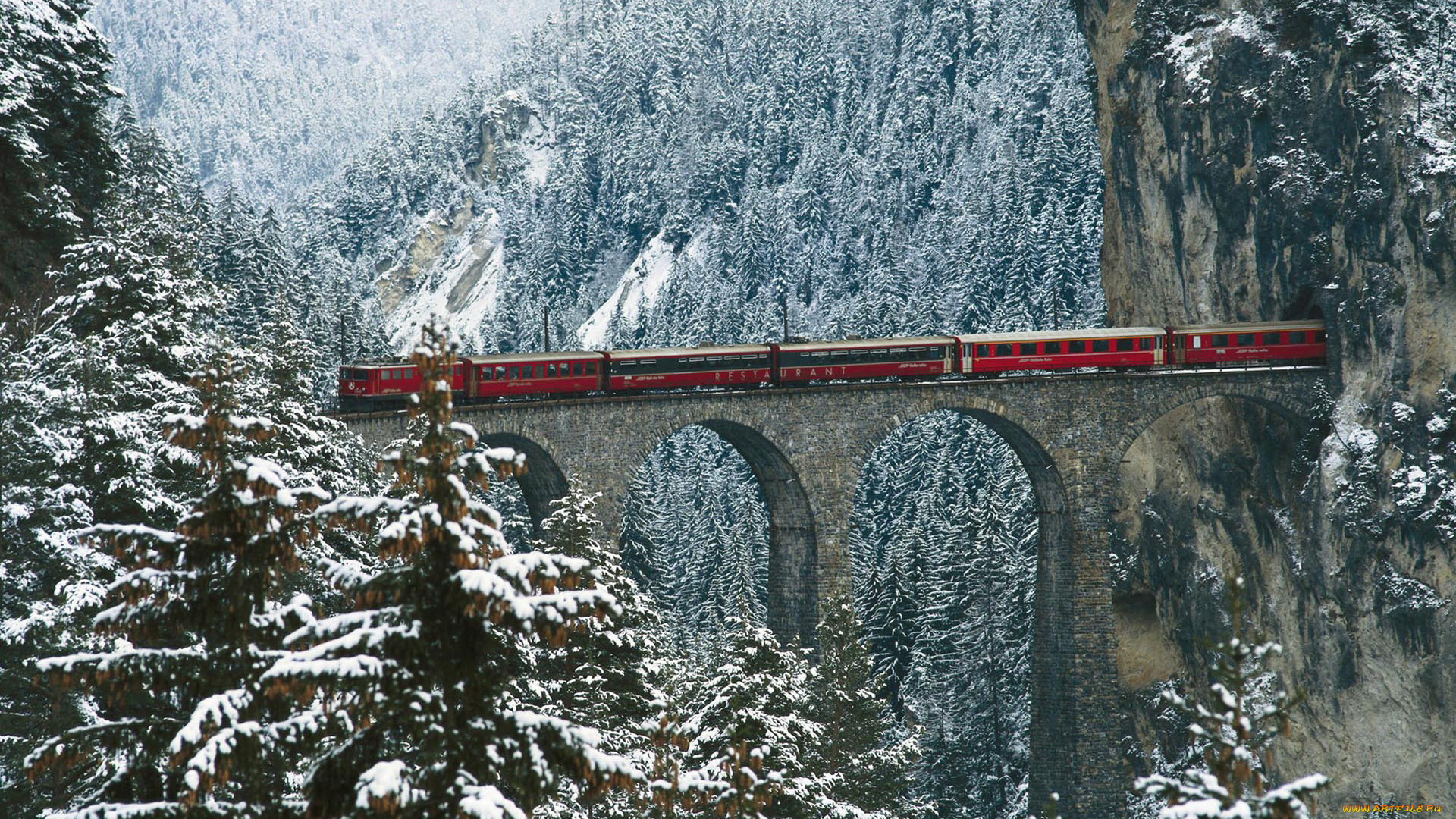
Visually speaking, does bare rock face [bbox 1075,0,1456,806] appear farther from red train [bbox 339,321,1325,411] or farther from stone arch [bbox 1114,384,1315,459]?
red train [bbox 339,321,1325,411]

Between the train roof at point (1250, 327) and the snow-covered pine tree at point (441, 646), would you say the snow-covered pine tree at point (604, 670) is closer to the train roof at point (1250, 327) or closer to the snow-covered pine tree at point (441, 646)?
the snow-covered pine tree at point (441, 646)

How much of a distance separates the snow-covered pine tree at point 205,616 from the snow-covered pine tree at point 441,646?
2.89ft

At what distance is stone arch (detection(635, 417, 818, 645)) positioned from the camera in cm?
5056

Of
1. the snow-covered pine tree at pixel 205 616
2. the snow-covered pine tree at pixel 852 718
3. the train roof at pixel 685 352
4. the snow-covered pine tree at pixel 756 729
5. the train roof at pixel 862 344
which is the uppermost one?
the train roof at pixel 862 344

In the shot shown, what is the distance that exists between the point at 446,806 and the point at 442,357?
154 inches

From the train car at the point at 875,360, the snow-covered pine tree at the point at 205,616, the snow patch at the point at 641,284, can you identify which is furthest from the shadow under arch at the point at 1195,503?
the snow patch at the point at 641,284

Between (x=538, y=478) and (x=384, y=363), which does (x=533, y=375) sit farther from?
(x=384, y=363)

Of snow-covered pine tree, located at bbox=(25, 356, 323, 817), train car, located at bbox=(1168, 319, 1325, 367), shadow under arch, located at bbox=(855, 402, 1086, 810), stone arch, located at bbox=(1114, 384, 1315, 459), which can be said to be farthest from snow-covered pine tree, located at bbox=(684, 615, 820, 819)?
train car, located at bbox=(1168, 319, 1325, 367)

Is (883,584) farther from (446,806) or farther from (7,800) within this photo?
(446,806)

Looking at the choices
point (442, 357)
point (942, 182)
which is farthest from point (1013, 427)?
point (942, 182)

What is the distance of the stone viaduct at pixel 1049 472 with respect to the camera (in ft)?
166

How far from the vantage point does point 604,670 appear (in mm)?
27578

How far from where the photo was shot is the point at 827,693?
124 ft

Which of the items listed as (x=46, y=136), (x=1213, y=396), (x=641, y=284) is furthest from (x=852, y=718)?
(x=641, y=284)
